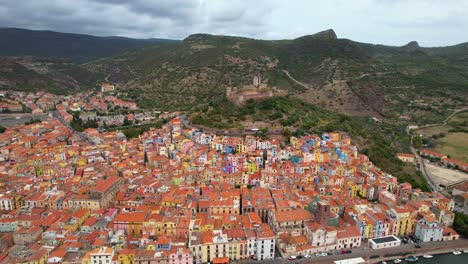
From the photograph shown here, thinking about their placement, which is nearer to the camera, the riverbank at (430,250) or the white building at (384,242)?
the riverbank at (430,250)

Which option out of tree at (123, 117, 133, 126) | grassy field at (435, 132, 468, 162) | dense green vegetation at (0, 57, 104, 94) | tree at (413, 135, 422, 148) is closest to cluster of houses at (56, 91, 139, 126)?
tree at (123, 117, 133, 126)

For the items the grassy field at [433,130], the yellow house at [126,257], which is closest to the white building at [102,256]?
the yellow house at [126,257]

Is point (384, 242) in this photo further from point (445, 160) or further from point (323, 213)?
point (445, 160)

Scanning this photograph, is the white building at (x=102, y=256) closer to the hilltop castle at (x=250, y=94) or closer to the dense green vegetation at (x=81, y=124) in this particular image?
the hilltop castle at (x=250, y=94)

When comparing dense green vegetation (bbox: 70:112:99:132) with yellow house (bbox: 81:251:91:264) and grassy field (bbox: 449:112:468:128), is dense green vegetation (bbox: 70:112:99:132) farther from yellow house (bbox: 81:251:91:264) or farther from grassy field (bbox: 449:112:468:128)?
grassy field (bbox: 449:112:468:128)

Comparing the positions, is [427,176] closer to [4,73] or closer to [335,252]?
[335,252]

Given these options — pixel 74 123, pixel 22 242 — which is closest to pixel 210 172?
pixel 22 242
